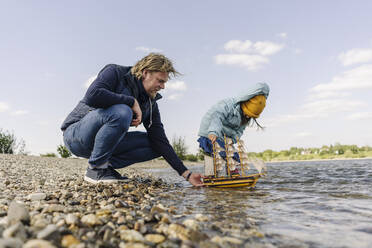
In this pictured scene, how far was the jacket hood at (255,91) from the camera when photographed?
4.96 m

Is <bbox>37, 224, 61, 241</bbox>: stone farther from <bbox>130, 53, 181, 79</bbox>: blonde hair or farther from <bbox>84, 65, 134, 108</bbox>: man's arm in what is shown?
<bbox>130, 53, 181, 79</bbox>: blonde hair

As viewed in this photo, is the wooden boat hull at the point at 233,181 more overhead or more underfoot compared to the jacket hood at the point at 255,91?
more underfoot

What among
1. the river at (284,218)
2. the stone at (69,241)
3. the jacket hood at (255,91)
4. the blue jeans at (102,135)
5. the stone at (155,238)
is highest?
the jacket hood at (255,91)

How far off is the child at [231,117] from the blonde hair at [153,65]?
A: 5.73ft

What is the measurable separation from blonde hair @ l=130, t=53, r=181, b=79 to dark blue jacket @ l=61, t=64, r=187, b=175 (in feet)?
0.39

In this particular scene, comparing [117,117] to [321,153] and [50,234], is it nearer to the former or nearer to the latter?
[50,234]

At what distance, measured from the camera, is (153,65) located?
11.0 feet

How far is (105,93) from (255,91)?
2.90 m

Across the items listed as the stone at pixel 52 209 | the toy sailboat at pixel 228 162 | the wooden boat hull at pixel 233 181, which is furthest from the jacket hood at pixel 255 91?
the stone at pixel 52 209

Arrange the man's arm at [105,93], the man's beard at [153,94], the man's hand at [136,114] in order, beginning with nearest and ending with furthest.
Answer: the man's arm at [105,93]
the man's hand at [136,114]
the man's beard at [153,94]

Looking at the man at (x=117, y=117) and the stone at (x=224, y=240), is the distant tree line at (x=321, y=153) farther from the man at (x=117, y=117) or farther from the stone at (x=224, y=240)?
the stone at (x=224, y=240)

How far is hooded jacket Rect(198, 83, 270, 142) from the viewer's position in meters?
4.97

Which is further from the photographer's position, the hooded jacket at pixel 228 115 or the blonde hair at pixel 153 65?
the hooded jacket at pixel 228 115

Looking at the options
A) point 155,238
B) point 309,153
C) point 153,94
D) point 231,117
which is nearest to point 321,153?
point 309,153
